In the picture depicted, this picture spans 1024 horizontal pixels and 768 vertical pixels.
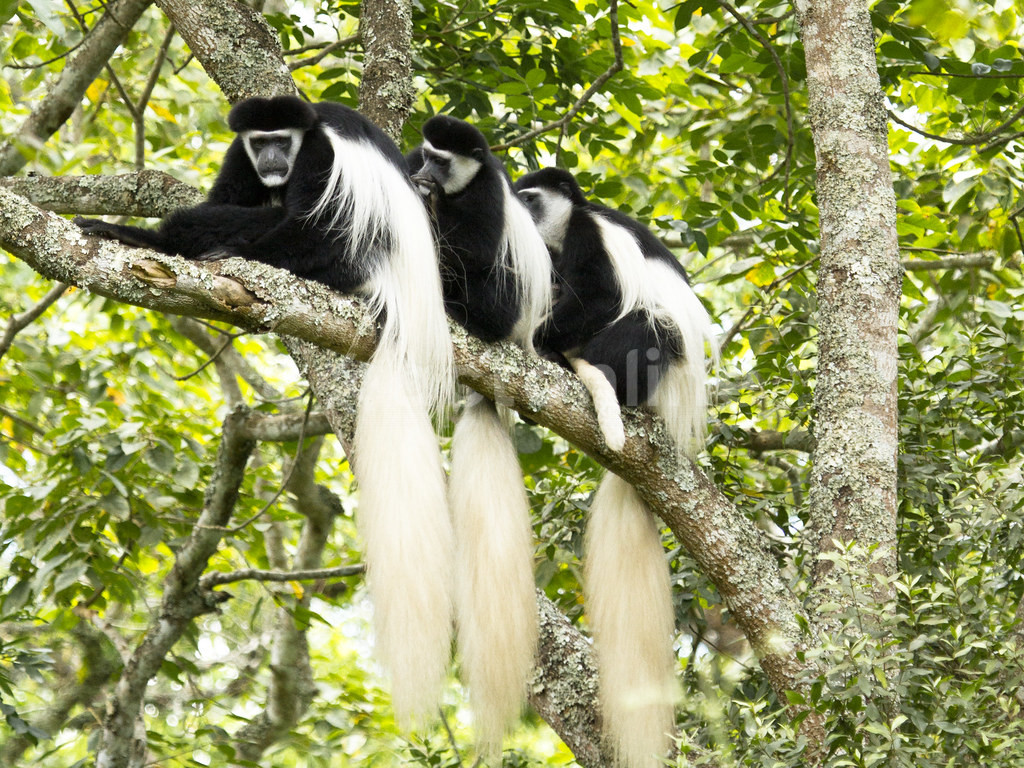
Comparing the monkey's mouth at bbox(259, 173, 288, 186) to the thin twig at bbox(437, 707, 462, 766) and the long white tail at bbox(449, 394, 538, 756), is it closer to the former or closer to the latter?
the long white tail at bbox(449, 394, 538, 756)

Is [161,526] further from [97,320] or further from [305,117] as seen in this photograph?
[97,320]

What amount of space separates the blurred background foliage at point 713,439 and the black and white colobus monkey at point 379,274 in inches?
8.2

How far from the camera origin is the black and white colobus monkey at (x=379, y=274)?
1.82 metres

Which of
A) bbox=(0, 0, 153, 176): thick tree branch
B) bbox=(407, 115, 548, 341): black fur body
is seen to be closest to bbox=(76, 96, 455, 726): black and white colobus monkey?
bbox=(407, 115, 548, 341): black fur body

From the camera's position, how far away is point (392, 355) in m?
1.99

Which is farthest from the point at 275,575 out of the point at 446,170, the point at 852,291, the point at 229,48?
the point at 852,291

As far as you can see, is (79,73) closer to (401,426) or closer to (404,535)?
(401,426)

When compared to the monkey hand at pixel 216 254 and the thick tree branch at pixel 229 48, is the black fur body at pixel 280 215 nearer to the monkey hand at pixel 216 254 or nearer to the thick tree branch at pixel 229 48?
the monkey hand at pixel 216 254

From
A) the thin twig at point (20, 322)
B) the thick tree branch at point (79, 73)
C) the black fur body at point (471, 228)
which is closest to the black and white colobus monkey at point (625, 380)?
the black fur body at point (471, 228)

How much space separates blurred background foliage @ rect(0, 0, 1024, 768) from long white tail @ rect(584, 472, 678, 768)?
0.30 feet

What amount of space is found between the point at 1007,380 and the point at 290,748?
1876mm

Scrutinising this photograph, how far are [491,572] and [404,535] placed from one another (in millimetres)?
232

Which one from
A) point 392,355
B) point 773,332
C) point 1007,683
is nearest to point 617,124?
point 773,332

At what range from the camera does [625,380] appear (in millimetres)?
2309
